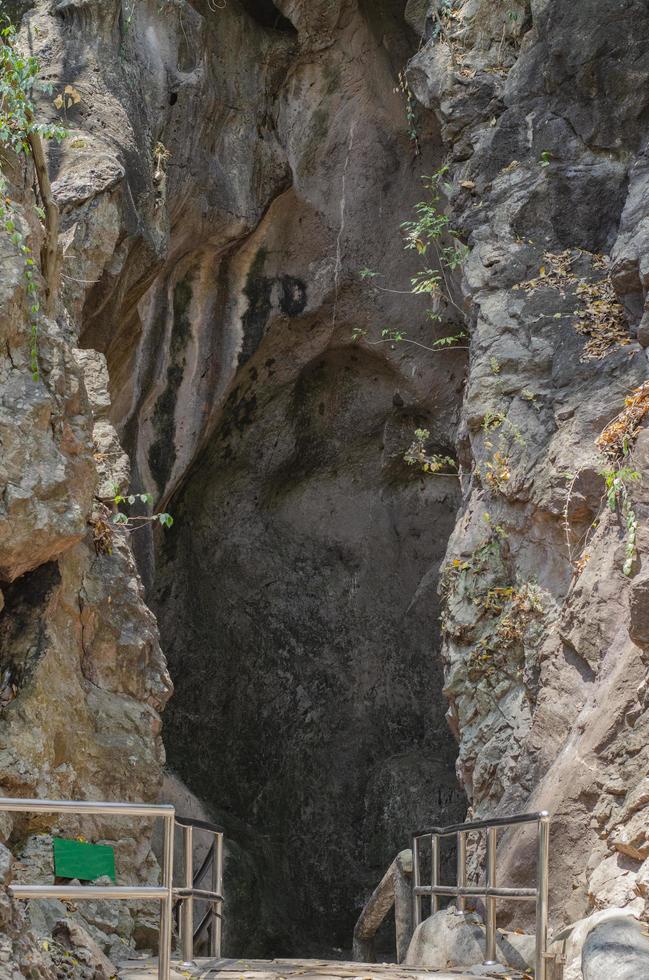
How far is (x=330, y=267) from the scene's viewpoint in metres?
13.5

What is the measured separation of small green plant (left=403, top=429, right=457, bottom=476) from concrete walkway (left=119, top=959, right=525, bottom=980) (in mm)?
5258

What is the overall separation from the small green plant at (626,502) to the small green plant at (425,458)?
3267 millimetres

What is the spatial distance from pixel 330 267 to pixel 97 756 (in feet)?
26.1

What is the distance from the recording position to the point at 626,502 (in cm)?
637

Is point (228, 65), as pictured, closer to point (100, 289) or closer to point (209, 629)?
point (100, 289)

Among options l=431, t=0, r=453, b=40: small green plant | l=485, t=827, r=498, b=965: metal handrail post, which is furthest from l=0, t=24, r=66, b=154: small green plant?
l=431, t=0, r=453, b=40: small green plant

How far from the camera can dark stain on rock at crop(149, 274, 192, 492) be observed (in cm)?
1281

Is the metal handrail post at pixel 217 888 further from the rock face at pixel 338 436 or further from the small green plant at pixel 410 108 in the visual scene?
the small green plant at pixel 410 108

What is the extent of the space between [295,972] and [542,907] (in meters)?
1.30

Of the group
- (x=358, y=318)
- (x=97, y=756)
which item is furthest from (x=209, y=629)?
(x=97, y=756)

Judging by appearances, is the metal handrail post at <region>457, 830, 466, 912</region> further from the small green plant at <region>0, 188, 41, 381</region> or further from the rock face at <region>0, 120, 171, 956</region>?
the small green plant at <region>0, 188, 41, 381</region>

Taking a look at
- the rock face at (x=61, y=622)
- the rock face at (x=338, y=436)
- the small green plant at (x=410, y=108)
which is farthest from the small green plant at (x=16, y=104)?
the small green plant at (x=410, y=108)

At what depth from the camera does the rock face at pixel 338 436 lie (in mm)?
6777

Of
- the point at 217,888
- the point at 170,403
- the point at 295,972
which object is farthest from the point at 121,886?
the point at 170,403
